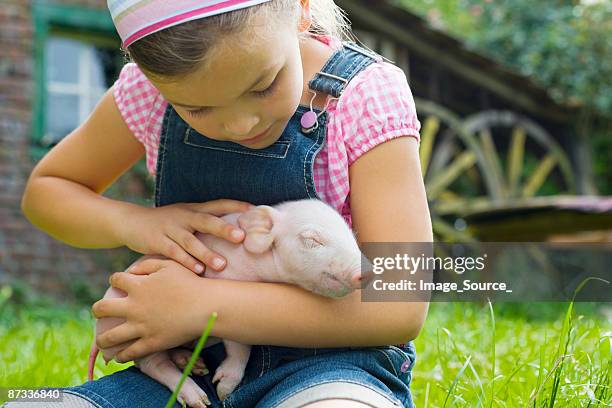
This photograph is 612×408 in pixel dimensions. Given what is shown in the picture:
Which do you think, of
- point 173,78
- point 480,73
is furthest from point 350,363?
point 480,73

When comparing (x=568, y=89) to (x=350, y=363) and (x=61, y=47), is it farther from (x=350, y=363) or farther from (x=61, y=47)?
(x=350, y=363)

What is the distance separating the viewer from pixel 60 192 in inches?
84.1

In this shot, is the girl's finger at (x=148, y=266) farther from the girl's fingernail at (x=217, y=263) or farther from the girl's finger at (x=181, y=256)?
the girl's fingernail at (x=217, y=263)

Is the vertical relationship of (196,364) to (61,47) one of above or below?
below

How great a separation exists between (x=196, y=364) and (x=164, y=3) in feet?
2.50

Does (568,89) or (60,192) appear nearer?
(60,192)

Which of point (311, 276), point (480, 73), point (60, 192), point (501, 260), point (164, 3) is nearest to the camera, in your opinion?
point (164, 3)

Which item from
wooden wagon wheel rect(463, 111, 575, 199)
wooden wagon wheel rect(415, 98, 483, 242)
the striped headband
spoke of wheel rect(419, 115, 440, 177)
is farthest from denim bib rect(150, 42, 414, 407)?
wooden wagon wheel rect(463, 111, 575, 199)

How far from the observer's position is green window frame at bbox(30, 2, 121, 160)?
275 inches

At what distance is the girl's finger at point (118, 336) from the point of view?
5.89ft

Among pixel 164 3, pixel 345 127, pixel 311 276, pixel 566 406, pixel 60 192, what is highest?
pixel 164 3

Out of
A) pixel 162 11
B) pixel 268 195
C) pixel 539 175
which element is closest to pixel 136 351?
pixel 268 195

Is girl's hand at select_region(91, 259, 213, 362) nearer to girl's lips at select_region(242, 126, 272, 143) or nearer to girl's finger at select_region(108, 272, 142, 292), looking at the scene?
girl's finger at select_region(108, 272, 142, 292)

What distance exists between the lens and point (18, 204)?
22.7ft
